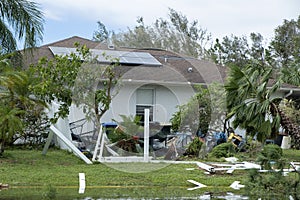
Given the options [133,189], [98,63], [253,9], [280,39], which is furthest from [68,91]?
[280,39]

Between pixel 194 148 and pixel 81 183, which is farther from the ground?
pixel 194 148

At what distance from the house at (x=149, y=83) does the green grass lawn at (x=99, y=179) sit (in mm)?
6195

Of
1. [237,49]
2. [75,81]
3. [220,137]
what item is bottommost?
[220,137]

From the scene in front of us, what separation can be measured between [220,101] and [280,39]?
23.3 metres

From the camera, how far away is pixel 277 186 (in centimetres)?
1018

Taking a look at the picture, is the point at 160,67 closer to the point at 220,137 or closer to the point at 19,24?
the point at 220,137

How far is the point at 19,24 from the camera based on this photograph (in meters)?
14.8

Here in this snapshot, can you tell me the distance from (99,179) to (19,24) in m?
5.81

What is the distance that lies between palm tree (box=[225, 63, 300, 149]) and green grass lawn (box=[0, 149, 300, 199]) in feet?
7.95

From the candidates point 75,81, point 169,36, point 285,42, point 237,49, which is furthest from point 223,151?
point 237,49

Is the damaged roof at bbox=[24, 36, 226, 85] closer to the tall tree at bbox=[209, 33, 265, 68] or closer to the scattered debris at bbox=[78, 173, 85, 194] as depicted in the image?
the scattered debris at bbox=[78, 173, 85, 194]

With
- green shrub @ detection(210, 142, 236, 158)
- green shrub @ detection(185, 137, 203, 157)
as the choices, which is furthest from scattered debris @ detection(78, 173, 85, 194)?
green shrub @ detection(210, 142, 236, 158)

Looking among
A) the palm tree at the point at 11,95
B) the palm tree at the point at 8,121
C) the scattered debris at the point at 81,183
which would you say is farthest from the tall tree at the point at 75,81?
the scattered debris at the point at 81,183

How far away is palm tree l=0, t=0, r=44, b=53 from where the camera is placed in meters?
14.7
